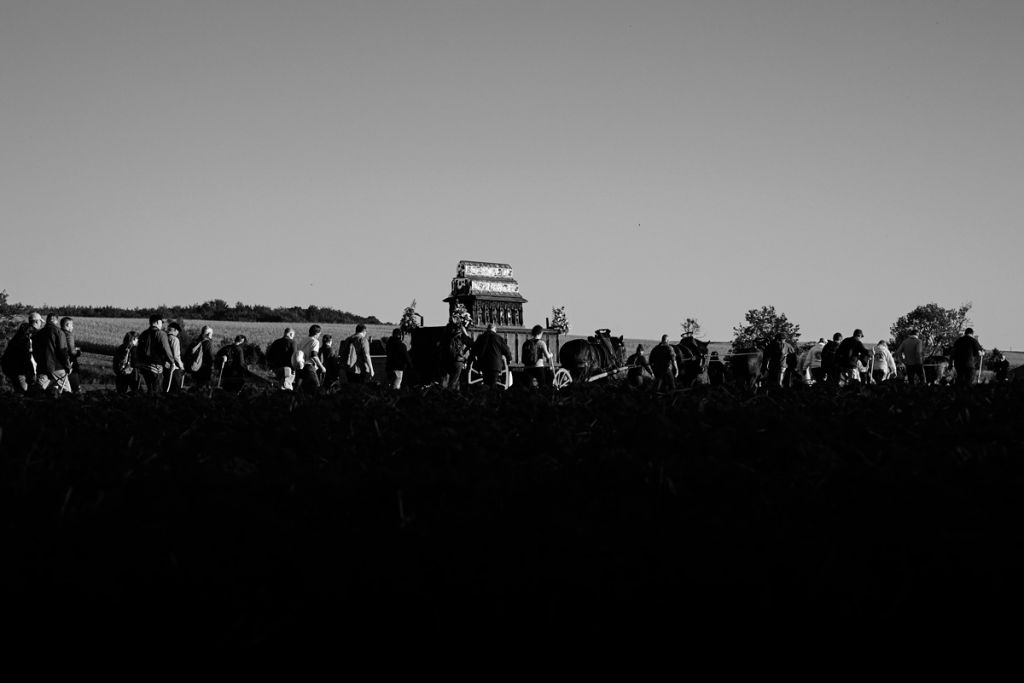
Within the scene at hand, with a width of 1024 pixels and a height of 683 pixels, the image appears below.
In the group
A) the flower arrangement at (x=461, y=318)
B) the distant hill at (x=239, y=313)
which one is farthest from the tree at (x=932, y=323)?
the flower arrangement at (x=461, y=318)

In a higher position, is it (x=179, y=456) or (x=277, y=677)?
(x=179, y=456)

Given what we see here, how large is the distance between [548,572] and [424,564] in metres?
0.20

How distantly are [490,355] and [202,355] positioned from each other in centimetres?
480

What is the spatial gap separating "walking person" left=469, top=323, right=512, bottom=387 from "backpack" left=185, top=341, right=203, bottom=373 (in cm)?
442

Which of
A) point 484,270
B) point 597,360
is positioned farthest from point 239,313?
point 597,360

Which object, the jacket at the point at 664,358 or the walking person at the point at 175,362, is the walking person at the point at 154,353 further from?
the jacket at the point at 664,358

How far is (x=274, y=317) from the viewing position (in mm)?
111000

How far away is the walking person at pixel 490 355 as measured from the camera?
17.6 metres

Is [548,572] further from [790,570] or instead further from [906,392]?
[906,392]

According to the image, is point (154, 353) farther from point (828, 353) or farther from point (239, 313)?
point (239, 313)

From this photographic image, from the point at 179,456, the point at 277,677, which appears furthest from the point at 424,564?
the point at 179,456

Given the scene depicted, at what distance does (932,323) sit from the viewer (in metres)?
137

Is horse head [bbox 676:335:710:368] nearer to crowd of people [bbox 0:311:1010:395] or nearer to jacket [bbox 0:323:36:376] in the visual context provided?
crowd of people [bbox 0:311:1010:395]

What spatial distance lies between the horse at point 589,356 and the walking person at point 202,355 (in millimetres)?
6540
